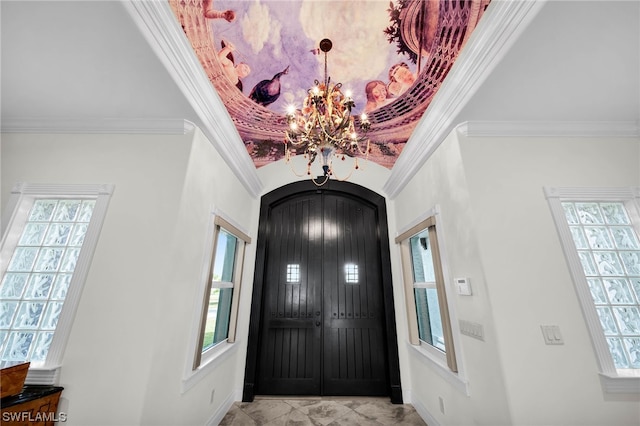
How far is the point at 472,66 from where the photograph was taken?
1585mm

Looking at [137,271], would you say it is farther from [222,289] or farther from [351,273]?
[351,273]

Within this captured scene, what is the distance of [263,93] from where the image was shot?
8.29 ft

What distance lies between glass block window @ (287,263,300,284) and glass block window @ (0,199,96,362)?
85.4 inches

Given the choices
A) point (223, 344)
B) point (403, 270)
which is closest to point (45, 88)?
point (223, 344)

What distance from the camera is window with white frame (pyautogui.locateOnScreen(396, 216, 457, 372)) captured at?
212 centimetres

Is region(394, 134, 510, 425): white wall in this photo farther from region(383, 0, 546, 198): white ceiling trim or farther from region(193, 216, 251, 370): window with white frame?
region(193, 216, 251, 370): window with white frame

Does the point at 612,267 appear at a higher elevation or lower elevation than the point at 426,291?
higher

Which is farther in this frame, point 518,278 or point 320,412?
point 320,412

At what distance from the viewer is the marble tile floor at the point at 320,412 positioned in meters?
2.37

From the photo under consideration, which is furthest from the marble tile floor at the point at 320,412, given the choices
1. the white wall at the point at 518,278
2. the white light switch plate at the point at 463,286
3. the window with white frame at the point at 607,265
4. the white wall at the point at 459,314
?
the window with white frame at the point at 607,265

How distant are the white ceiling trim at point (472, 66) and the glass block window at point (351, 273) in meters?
1.64

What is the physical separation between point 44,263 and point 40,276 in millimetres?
104

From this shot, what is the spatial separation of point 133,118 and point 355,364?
363 centimetres

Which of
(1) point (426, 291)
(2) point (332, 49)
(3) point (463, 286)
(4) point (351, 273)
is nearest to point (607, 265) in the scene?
(3) point (463, 286)
